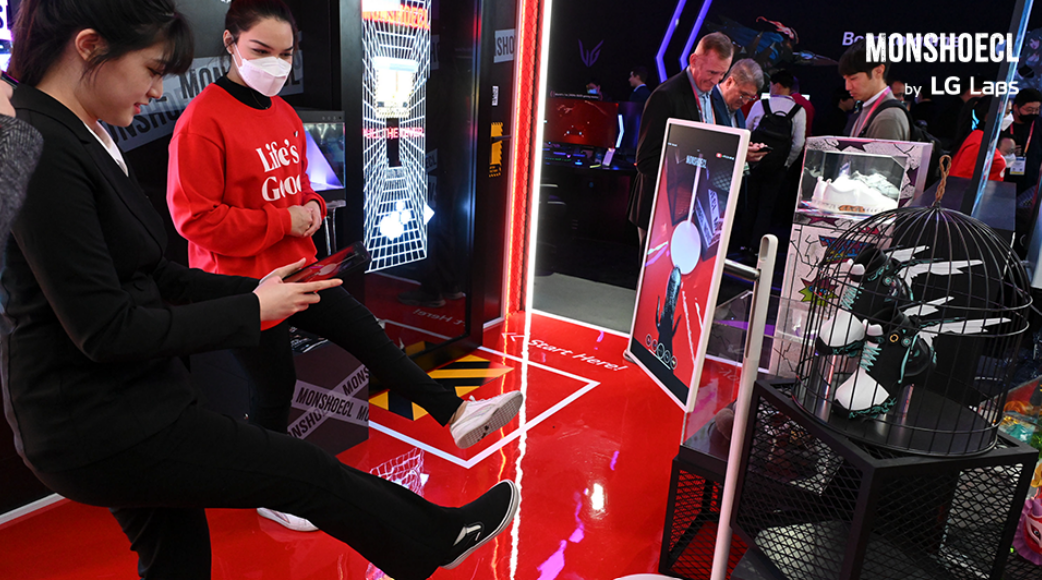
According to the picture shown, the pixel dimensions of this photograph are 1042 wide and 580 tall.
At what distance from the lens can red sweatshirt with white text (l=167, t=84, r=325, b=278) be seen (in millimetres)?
1846

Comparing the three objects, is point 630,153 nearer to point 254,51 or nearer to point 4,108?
point 254,51

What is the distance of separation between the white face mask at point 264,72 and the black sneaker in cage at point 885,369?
1696 mm

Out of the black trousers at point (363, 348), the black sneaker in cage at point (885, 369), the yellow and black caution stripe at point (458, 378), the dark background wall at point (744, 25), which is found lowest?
the yellow and black caution stripe at point (458, 378)

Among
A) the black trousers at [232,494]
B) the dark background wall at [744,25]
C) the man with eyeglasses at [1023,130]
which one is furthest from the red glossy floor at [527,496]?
the man with eyeglasses at [1023,130]

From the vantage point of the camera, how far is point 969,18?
3.62 meters

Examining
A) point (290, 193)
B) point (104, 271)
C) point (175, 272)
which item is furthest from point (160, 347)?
point (290, 193)

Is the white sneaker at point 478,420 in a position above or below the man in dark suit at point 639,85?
below

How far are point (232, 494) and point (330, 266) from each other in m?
0.49

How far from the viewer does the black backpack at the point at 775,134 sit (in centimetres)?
425

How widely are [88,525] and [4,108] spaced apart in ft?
6.25

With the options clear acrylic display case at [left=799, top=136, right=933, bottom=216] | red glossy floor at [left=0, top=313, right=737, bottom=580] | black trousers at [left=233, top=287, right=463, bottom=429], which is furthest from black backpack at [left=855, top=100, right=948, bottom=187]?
black trousers at [left=233, top=287, right=463, bottom=429]

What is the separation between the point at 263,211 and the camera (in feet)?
6.38

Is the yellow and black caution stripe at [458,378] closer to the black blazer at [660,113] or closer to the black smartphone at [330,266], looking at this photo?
the black blazer at [660,113]

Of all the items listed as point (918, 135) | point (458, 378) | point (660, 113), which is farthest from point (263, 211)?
point (918, 135)
